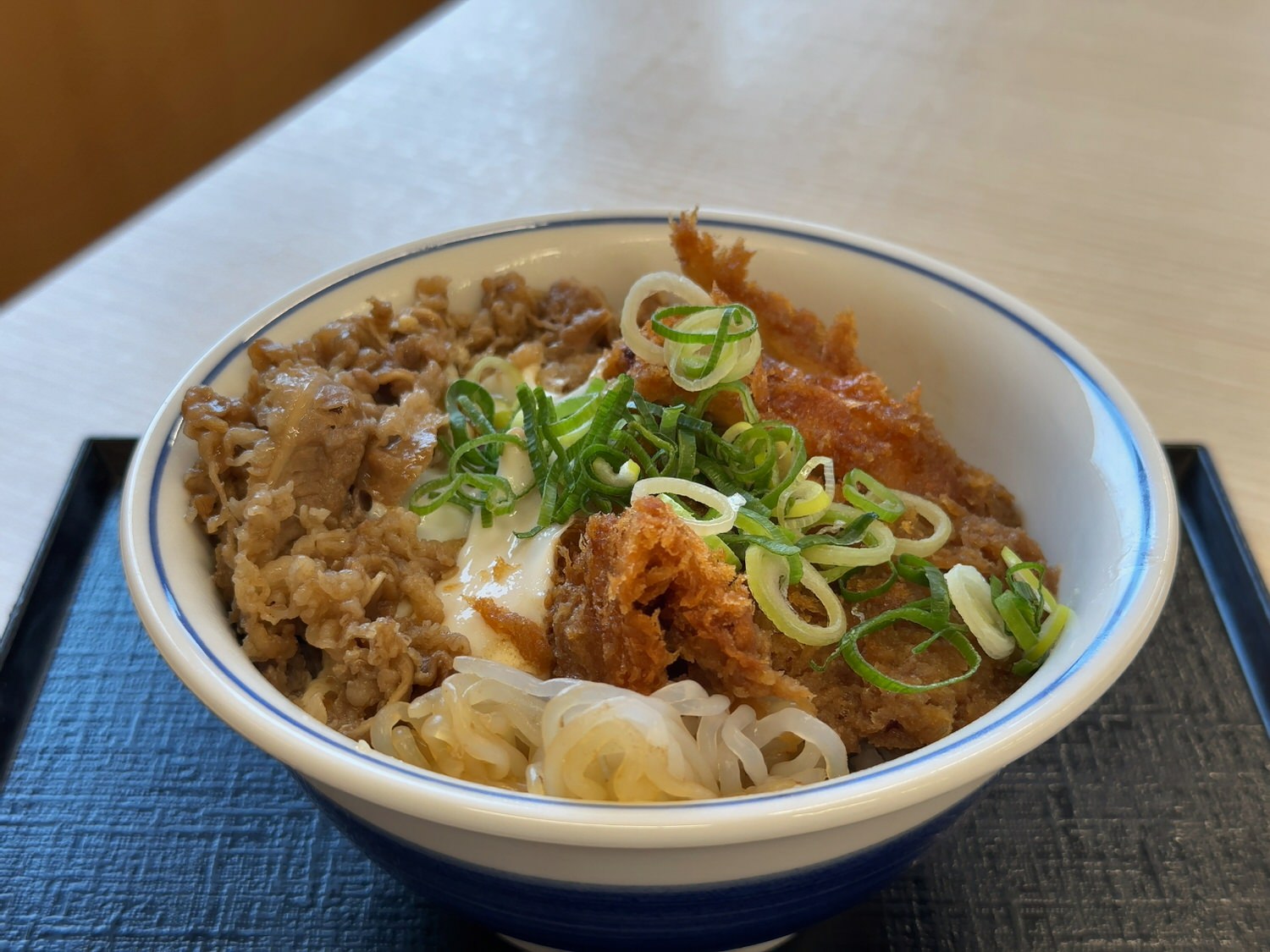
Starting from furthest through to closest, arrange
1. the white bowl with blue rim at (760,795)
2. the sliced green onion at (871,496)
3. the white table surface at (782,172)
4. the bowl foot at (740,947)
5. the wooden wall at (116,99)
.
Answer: the wooden wall at (116,99)
the white table surface at (782,172)
the sliced green onion at (871,496)
the bowl foot at (740,947)
the white bowl with blue rim at (760,795)

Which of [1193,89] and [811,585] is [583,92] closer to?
[1193,89]

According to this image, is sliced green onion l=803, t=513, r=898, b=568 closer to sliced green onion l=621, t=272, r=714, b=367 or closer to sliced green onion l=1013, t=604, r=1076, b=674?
sliced green onion l=1013, t=604, r=1076, b=674

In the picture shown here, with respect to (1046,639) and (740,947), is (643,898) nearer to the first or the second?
(740,947)

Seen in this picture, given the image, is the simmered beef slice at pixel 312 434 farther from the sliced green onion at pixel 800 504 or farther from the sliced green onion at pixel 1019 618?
the sliced green onion at pixel 1019 618

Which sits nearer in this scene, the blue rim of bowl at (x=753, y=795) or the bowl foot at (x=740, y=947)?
the blue rim of bowl at (x=753, y=795)

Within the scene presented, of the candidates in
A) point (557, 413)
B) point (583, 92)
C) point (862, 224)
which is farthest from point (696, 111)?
point (557, 413)

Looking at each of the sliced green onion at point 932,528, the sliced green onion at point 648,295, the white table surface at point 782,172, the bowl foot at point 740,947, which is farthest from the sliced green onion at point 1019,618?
the white table surface at point 782,172

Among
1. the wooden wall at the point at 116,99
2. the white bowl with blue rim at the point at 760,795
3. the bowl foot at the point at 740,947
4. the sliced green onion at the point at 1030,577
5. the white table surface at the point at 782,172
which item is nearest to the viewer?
the white bowl with blue rim at the point at 760,795
